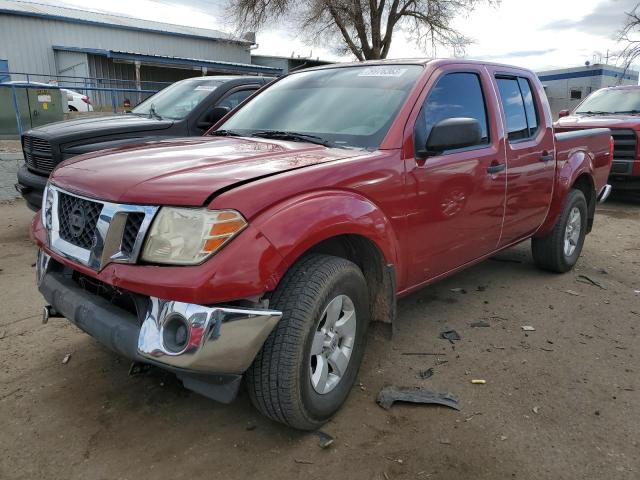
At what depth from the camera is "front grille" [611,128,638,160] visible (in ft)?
29.1

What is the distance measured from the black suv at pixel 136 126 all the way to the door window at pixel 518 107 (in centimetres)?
288

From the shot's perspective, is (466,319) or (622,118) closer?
(466,319)

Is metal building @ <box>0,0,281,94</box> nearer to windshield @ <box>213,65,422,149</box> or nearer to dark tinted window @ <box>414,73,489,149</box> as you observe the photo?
windshield @ <box>213,65,422,149</box>

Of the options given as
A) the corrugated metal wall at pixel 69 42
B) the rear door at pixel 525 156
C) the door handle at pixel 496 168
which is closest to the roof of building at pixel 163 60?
the corrugated metal wall at pixel 69 42

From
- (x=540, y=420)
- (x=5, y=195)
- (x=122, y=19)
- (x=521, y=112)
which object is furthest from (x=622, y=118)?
(x=122, y=19)

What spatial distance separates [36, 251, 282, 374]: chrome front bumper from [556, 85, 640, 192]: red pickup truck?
7.76m

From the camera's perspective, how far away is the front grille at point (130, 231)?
7.42ft

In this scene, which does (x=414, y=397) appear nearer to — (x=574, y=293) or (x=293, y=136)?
(x=293, y=136)

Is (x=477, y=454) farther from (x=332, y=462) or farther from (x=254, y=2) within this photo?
(x=254, y=2)

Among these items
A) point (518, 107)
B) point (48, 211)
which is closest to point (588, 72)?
point (518, 107)

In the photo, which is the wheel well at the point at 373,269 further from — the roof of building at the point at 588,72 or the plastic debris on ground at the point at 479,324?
the roof of building at the point at 588,72

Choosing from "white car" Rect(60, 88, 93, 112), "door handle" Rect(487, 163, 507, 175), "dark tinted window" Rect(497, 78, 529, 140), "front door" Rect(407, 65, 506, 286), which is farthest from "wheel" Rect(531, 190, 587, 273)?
"white car" Rect(60, 88, 93, 112)

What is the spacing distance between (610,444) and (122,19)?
141 ft

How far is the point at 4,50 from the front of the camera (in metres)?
29.4
